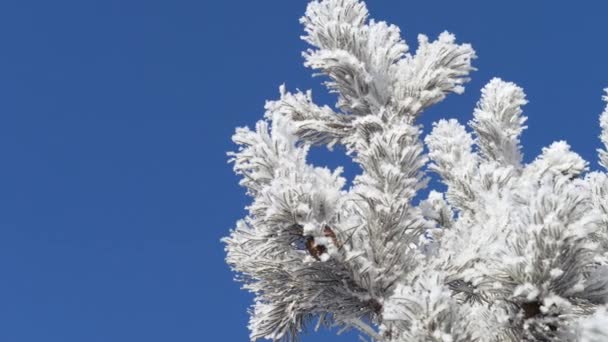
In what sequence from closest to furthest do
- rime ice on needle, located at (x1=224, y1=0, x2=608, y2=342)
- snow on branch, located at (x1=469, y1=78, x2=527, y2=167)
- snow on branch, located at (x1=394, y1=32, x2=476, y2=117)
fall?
rime ice on needle, located at (x1=224, y1=0, x2=608, y2=342), snow on branch, located at (x1=394, y1=32, x2=476, y2=117), snow on branch, located at (x1=469, y1=78, x2=527, y2=167)

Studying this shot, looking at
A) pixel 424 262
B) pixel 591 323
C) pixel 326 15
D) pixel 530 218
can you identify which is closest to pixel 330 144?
pixel 326 15

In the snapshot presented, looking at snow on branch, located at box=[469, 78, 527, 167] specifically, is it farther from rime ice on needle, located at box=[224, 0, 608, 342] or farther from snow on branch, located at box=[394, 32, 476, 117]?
snow on branch, located at box=[394, 32, 476, 117]

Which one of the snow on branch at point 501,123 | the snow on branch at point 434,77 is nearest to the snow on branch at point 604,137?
the snow on branch at point 501,123

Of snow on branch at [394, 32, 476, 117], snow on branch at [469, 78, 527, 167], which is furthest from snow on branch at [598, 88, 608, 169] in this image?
snow on branch at [394, 32, 476, 117]

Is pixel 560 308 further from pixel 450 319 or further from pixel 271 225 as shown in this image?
pixel 271 225

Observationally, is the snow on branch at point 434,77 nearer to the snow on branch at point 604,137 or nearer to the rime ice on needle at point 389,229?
the rime ice on needle at point 389,229

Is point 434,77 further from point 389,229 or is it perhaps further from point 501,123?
point 501,123

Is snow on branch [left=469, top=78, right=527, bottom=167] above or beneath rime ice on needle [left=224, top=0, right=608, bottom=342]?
above

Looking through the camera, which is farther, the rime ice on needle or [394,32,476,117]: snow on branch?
[394,32,476,117]: snow on branch
